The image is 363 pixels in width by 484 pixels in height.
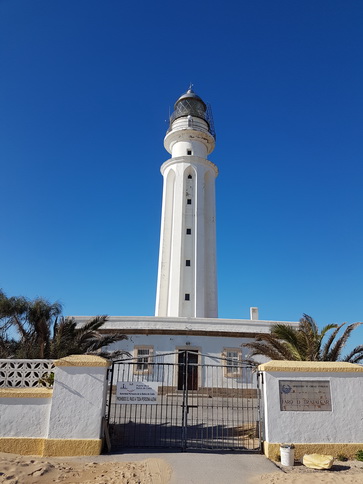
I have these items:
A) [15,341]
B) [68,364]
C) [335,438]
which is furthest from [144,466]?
[15,341]

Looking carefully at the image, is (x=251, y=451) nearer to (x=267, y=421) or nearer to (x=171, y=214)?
(x=267, y=421)

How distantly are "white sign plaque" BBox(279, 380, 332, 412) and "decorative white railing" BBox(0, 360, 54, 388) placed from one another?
5524 millimetres

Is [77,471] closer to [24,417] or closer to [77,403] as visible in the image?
[77,403]

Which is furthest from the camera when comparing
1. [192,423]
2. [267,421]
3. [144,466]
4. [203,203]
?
[203,203]

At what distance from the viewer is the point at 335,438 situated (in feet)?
27.3

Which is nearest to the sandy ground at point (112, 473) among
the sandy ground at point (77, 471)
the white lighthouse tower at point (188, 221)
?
the sandy ground at point (77, 471)

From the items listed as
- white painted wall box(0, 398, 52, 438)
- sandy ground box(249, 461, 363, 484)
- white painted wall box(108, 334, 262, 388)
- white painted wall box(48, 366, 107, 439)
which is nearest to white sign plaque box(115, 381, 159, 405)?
white painted wall box(48, 366, 107, 439)

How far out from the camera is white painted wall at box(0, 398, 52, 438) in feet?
25.8

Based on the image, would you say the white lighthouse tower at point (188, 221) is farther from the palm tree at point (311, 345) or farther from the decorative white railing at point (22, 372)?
the decorative white railing at point (22, 372)

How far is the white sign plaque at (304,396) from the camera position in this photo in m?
8.41

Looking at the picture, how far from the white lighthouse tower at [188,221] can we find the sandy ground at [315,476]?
17328 mm

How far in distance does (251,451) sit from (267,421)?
0.87 meters

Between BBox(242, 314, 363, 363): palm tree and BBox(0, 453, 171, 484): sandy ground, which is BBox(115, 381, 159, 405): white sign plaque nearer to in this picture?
BBox(0, 453, 171, 484): sandy ground

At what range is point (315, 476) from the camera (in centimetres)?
704
